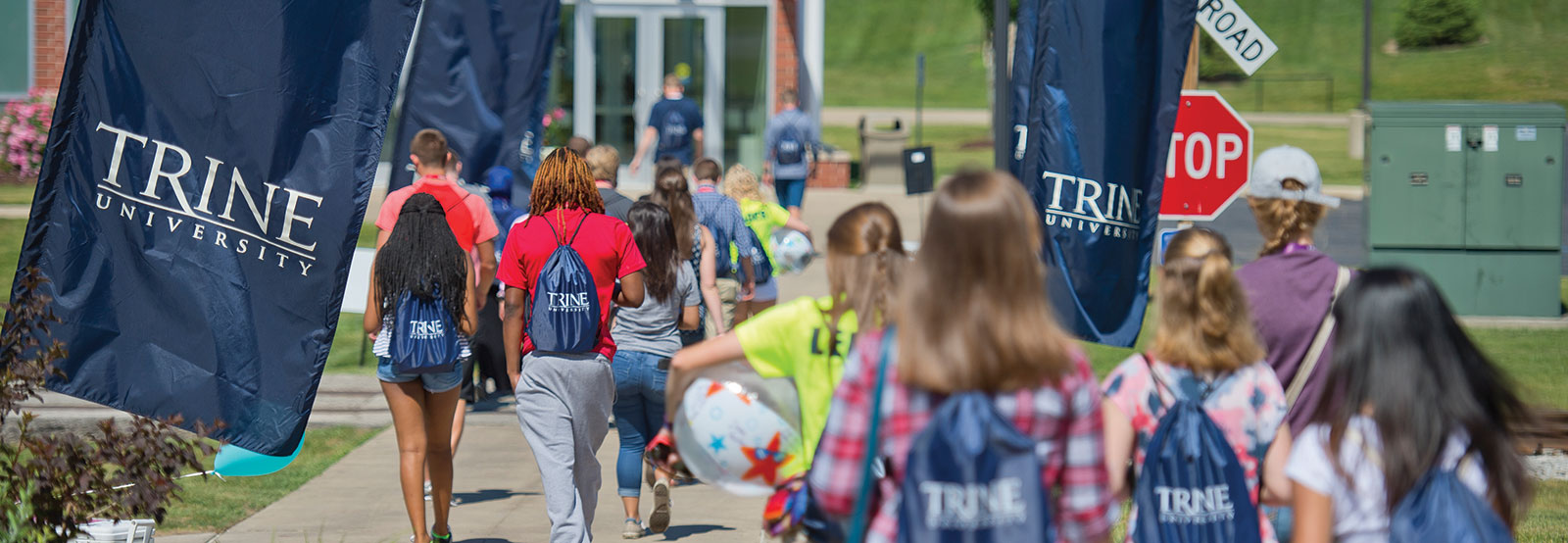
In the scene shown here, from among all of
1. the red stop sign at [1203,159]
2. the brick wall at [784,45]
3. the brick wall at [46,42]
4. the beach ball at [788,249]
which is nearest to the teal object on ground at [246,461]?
the beach ball at [788,249]

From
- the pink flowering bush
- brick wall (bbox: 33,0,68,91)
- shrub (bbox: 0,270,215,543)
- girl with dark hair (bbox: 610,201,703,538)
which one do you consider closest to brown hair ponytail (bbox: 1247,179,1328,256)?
girl with dark hair (bbox: 610,201,703,538)

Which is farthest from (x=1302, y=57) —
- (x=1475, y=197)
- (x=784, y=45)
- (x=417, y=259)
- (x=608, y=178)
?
(x=417, y=259)

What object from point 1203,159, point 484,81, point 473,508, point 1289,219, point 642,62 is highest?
point 642,62

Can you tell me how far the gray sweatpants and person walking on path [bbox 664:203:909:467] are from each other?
216 centimetres

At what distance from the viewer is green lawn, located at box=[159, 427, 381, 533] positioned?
22.5 feet

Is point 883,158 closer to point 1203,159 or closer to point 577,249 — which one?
point 1203,159

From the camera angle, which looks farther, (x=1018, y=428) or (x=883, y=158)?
(x=883, y=158)

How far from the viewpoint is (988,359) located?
2.74 meters

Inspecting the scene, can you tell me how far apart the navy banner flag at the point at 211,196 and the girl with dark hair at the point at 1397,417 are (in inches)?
116

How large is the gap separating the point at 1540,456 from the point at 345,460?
6506 mm

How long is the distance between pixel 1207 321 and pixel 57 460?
3317 millimetres

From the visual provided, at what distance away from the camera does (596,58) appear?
22.4m

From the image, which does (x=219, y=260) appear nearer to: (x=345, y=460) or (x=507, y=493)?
Answer: (x=507, y=493)

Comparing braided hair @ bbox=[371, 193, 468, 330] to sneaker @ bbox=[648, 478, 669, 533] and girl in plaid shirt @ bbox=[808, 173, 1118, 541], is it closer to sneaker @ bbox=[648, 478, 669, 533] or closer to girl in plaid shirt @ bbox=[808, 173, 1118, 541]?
sneaker @ bbox=[648, 478, 669, 533]
